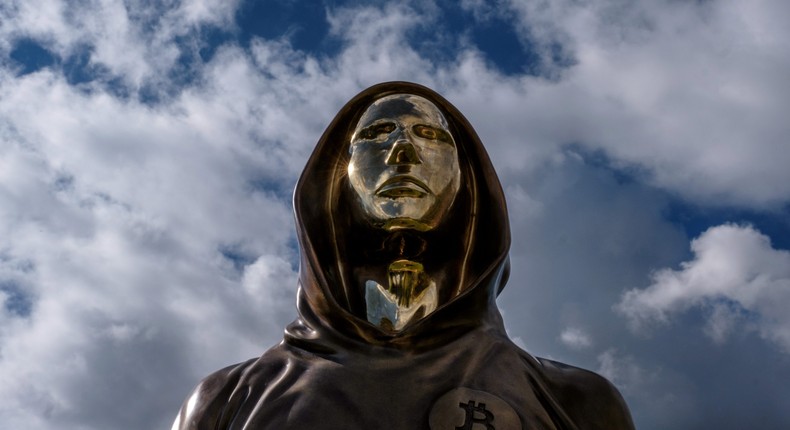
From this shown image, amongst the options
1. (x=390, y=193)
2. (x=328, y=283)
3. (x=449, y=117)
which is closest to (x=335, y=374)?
(x=328, y=283)

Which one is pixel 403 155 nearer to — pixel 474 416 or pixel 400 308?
pixel 400 308

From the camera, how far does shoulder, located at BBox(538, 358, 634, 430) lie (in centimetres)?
546

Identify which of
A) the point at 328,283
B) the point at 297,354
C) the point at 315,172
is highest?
the point at 315,172

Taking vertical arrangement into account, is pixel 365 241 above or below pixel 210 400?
above

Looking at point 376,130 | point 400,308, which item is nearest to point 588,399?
point 400,308

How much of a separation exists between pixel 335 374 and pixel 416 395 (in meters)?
0.43

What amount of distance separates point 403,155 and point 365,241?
1.86 feet

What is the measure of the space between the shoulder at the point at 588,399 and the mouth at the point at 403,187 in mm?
1190

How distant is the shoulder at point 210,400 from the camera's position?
539 cm

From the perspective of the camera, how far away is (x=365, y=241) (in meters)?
6.15

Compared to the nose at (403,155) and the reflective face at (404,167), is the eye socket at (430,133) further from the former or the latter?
the nose at (403,155)

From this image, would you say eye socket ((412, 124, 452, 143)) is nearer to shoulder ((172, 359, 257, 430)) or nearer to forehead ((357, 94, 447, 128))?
forehead ((357, 94, 447, 128))

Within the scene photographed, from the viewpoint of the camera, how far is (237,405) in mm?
5398

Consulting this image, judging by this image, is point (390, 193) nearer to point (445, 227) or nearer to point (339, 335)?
point (445, 227)
